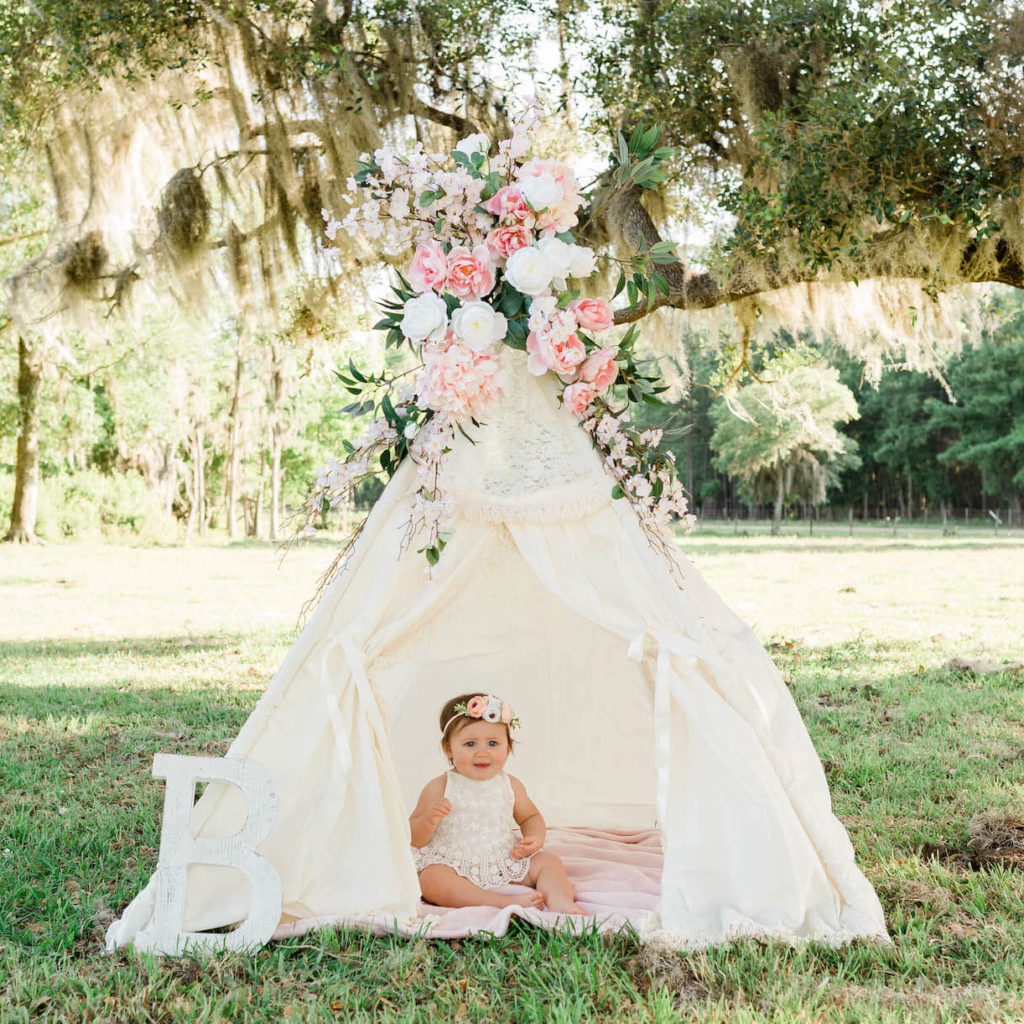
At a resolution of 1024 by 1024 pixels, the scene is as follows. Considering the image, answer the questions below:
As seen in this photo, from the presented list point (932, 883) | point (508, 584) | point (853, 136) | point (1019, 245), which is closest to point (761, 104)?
point (853, 136)

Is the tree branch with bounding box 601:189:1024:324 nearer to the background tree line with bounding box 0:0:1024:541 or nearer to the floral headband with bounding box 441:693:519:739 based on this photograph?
the background tree line with bounding box 0:0:1024:541

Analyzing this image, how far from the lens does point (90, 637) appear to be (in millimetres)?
9289

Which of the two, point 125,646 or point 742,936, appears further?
point 125,646

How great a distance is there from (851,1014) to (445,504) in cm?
180

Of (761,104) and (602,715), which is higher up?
(761,104)

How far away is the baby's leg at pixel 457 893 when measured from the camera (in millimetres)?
3342

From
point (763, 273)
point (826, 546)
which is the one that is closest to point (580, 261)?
point (763, 273)

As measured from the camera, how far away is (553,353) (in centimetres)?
319

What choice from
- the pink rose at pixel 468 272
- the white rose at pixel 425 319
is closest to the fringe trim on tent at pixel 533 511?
the white rose at pixel 425 319

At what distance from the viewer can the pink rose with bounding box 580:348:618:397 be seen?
3.25 metres

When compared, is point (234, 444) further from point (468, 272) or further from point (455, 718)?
point (468, 272)

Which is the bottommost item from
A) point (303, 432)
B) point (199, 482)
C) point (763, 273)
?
point (199, 482)

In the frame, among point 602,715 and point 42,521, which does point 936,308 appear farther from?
point 42,521

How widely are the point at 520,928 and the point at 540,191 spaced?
2.33 meters
